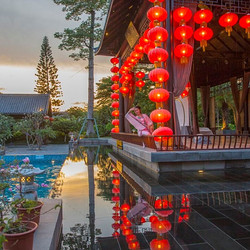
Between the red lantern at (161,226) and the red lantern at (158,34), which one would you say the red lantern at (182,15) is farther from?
the red lantern at (161,226)

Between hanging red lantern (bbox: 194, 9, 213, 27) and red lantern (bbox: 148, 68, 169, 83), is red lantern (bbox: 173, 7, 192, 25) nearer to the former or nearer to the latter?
hanging red lantern (bbox: 194, 9, 213, 27)

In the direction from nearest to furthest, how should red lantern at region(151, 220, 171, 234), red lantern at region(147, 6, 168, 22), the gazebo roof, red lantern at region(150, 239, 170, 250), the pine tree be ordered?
red lantern at region(150, 239, 170, 250)
red lantern at region(151, 220, 171, 234)
red lantern at region(147, 6, 168, 22)
the gazebo roof
the pine tree

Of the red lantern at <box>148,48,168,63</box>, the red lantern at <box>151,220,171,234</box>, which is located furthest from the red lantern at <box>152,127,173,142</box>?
the red lantern at <box>151,220,171,234</box>

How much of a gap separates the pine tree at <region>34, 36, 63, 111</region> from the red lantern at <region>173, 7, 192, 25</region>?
1065 inches

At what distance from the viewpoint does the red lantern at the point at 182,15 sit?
6.16 metres

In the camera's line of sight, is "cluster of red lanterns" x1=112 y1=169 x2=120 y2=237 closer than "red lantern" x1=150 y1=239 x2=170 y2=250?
No

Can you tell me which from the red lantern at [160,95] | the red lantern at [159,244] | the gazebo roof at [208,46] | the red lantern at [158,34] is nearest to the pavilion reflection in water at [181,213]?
the red lantern at [159,244]

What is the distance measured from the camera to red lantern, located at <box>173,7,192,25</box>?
616 cm

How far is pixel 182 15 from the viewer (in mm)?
6199

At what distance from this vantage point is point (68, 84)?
3325cm

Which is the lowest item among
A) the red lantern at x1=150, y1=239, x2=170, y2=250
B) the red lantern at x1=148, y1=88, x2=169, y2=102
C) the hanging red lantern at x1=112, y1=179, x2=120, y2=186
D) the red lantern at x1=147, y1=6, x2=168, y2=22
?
the hanging red lantern at x1=112, y1=179, x2=120, y2=186

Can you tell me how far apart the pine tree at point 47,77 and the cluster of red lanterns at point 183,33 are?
27.1 metres

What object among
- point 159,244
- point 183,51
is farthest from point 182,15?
point 159,244

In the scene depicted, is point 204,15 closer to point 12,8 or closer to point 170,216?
point 170,216
